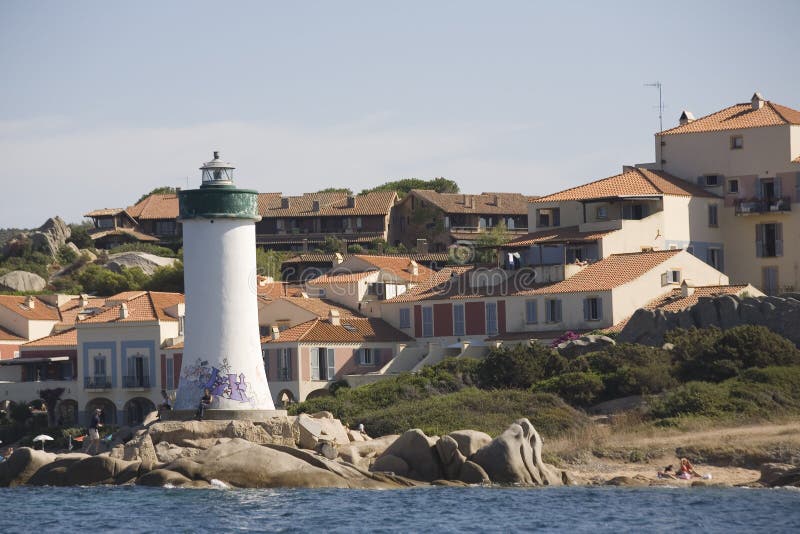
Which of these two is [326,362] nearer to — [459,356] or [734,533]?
[459,356]

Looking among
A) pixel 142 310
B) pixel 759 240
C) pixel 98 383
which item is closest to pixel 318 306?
pixel 142 310

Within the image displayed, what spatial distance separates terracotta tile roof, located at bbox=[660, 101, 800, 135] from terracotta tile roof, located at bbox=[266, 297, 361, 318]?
629 inches

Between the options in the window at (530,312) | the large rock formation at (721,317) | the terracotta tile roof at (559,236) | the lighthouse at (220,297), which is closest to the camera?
the lighthouse at (220,297)

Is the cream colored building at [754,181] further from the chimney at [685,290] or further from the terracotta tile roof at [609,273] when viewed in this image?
the chimney at [685,290]

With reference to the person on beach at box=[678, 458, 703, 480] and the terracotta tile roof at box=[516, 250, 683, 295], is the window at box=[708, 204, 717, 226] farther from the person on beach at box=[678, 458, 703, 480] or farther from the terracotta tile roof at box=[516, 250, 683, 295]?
the person on beach at box=[678, 458, 703, 480]

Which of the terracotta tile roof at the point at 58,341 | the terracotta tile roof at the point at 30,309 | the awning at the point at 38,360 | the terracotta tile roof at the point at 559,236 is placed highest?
the terracotta tile roof at the point at 559,236

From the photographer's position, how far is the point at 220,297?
1740 inches

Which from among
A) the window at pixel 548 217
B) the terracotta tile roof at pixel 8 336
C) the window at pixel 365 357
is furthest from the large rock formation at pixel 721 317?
the terracotta tile roof at pixel 8 336

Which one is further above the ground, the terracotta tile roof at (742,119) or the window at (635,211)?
the terracotta tile roof at (742,119)

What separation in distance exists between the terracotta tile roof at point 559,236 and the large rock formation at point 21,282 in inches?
1532

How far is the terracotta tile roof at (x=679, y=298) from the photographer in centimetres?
5731

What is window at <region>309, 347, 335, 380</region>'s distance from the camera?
204 feet

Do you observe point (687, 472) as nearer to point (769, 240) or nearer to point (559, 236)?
point (559, 236)

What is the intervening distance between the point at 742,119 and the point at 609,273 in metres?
12.3
